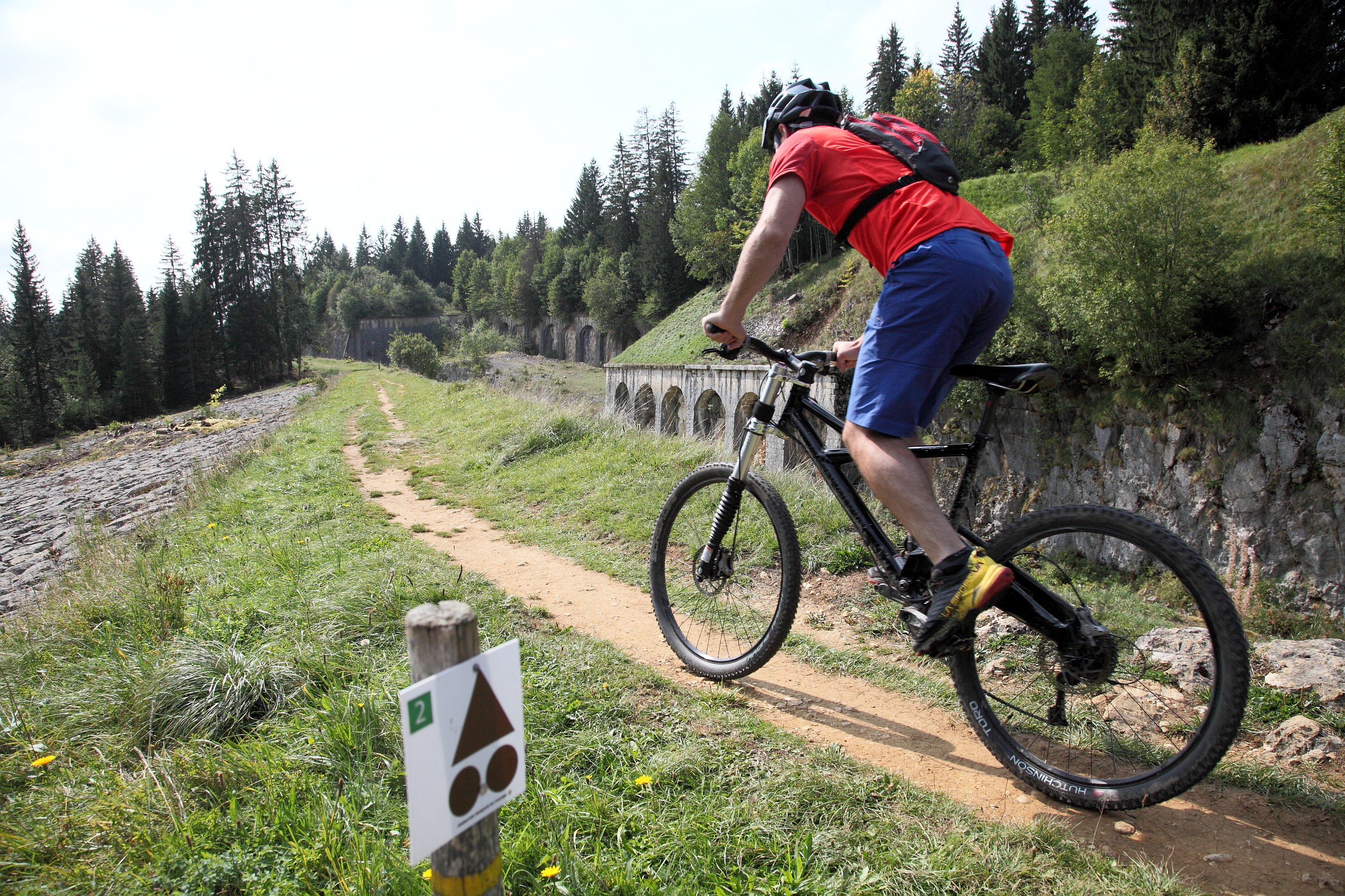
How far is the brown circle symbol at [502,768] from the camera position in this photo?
1462 millimetres

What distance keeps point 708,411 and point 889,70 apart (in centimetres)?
4733

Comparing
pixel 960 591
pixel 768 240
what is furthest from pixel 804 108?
pixel 960 591

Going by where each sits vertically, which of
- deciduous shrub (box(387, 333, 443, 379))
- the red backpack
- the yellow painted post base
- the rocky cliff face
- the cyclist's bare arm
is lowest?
the rocky cliff face

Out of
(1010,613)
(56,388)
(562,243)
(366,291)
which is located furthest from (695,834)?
(366,291)

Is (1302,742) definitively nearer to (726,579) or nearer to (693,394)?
(726,579)

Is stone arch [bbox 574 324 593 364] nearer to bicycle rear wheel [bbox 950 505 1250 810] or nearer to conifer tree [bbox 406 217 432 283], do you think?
conifer tree [bbox 406 217 432 283]

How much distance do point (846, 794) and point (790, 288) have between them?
143 ft

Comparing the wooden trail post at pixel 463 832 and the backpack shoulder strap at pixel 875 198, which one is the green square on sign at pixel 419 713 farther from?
the backpack shoulder strap at pixel 875 198

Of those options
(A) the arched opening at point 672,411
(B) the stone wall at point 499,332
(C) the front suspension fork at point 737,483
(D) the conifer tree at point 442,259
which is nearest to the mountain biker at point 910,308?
(C) the front suspension fork at point 737,483

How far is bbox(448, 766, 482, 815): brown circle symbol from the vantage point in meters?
1.37

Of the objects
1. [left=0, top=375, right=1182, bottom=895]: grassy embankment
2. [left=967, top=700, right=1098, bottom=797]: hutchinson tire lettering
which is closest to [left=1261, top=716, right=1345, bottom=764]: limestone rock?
[left=967, top=700, right=1098, bottom=797]: hutchinson tire lettering

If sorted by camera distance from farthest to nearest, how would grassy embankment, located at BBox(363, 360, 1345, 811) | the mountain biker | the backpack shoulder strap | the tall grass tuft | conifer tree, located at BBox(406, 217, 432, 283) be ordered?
1. conifer tree, located at BBox(406, 217, 432, 283)
2. grassy embankment, located at BBox(363, 360, 1345, 811)
3. the tall grass tuft
4. the backpack shoulder strap
5. the mountain biker

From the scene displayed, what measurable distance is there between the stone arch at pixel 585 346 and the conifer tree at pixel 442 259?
5498 centimetres

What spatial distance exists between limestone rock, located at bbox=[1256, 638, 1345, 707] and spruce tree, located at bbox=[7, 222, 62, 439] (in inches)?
2547
